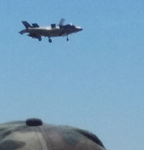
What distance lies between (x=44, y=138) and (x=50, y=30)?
9794 cm

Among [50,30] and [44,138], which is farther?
[50,30]

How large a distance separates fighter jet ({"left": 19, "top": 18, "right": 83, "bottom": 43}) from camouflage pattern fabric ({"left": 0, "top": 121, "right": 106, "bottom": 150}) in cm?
9314

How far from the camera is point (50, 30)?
10081 cm

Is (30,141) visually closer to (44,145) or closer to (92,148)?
(44,145)

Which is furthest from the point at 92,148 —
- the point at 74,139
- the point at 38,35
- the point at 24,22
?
the point at 24,22

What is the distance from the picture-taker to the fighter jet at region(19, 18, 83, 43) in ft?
323

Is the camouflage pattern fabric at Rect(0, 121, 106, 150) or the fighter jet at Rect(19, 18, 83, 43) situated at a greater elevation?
the fighter jet at Rect(19, 18, 83, 43)

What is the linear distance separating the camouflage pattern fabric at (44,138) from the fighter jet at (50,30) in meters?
93.1

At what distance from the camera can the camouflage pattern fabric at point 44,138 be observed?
13.2 ft

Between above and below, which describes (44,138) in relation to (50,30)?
below

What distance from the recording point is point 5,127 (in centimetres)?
482

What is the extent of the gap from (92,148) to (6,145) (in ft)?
3.66

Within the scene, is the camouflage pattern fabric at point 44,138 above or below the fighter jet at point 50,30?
below

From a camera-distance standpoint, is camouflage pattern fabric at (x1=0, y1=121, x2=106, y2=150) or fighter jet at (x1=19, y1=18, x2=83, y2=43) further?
fighter jet at (x1=19, y1=18, x2=83, y2=43)
